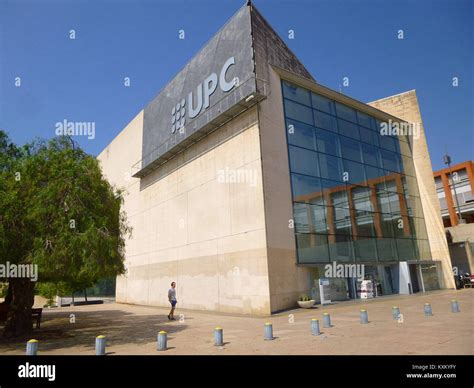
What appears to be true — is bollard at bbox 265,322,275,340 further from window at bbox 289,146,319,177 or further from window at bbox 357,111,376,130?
window at bbox 357,111,376,130

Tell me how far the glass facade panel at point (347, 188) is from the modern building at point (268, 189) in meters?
0.10

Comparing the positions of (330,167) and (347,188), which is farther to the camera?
(347,188)

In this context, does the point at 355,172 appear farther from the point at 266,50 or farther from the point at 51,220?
the point at 51,220

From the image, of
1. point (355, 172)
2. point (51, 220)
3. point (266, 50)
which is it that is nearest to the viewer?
point (51, 220)

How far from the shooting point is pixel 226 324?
14594 millimetres

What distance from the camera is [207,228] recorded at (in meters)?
22.0

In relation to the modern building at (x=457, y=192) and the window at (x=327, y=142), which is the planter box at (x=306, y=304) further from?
the modern building at (x=457, y=192)

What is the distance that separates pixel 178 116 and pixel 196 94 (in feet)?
9.29

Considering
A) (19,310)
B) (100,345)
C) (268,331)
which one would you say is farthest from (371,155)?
(19,310)

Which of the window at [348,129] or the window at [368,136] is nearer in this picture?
the window at [348,129]

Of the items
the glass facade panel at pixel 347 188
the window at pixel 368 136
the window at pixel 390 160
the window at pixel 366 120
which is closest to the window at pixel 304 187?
the glass facade panel at pixel 347 188

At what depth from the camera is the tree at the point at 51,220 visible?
10594 millimetres
